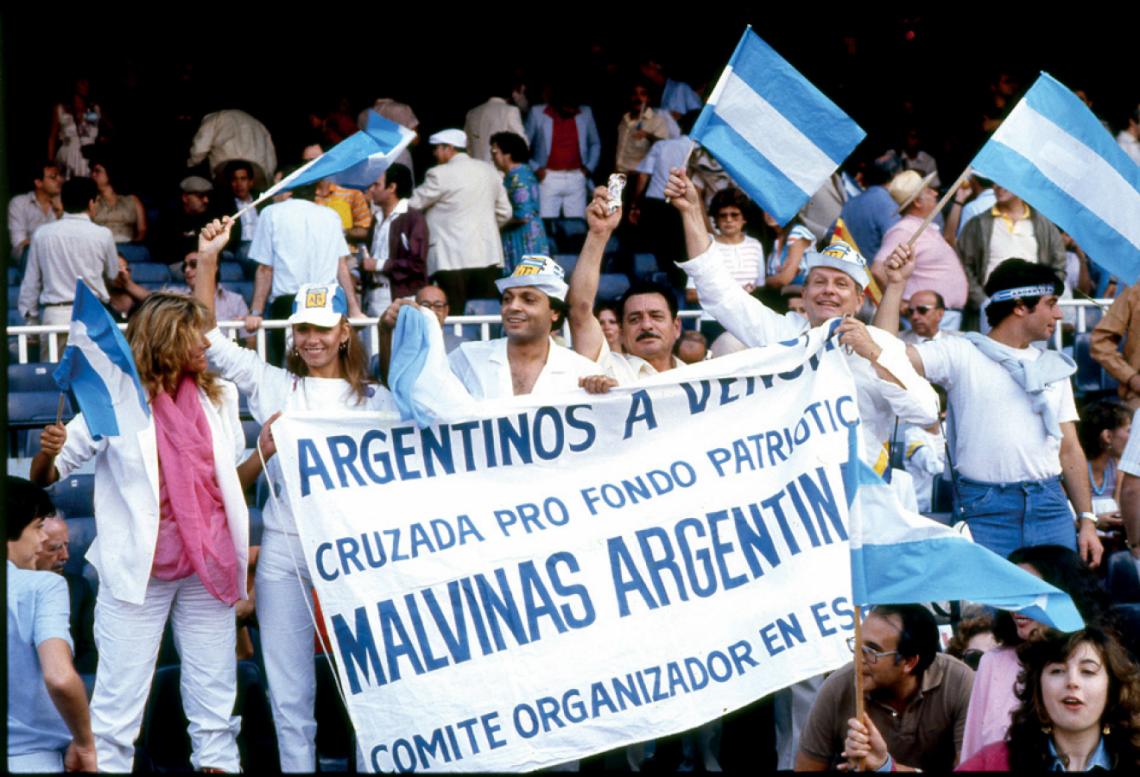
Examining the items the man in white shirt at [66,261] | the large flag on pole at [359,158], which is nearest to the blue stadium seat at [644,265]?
the man in white shirt at [66,261]

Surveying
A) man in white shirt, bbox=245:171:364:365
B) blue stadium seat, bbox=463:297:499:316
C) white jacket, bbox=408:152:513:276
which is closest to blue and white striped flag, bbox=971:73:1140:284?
man in white shirt, bbox=245:171:364:365

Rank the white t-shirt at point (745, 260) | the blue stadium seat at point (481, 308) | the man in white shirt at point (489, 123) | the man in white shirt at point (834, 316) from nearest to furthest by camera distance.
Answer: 1. the man in white shirt at point (834, 316)
2. the white t-shirt at point (745, 260)
3. the blue stadium seat at point (481, 308)
4. the man in white shirt at point (489, 123)

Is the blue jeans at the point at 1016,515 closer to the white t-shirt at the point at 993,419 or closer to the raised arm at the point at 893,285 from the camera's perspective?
the white t-shirt at the point at 993,419

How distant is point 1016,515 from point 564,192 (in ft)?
22.8

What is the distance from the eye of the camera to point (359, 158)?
23.8 ft

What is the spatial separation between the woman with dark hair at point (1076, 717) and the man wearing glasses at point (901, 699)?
0.70 metres

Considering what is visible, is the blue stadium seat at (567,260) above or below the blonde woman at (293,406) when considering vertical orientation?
above

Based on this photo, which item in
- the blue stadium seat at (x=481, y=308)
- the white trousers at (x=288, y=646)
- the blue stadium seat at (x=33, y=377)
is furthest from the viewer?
the blue stadium seat at (x=481, y=308)

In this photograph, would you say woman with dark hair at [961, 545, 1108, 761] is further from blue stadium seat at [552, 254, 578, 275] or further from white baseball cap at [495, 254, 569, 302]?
blue stadium seat at [552, 254, 578, 275]

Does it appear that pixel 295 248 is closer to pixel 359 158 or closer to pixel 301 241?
pixel 301 241

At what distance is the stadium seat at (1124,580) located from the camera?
7781mm

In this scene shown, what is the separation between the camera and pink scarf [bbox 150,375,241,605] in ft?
20.8

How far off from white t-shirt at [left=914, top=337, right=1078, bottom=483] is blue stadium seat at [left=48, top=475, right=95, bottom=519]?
3752 millimetres

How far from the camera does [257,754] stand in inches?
276
